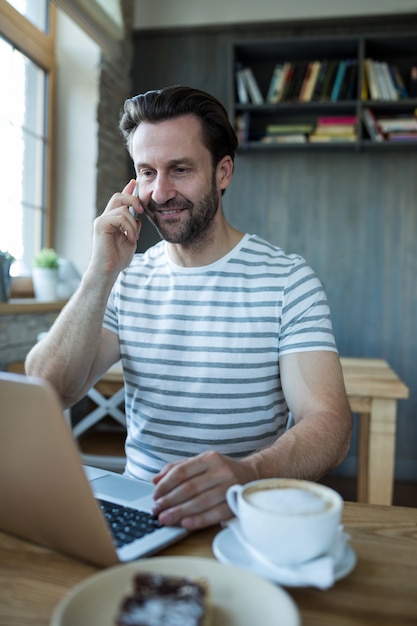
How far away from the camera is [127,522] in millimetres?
788

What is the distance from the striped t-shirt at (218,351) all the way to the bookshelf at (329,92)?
234 cm

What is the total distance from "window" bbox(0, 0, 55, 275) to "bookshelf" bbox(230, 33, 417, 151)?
1.10 metres

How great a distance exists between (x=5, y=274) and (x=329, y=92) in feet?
7.16

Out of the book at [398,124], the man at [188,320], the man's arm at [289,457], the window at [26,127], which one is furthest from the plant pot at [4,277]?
the book at [398,124]

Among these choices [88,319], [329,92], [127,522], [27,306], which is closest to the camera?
[127,522]

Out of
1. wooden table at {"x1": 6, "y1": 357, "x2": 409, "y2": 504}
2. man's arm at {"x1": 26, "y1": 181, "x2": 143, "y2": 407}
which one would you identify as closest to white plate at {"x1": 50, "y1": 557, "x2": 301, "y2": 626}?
man's arm at {"x1": 26, "y1": 181, "x2": 143, "y2": 407}

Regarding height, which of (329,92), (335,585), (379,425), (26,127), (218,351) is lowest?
(379,425)

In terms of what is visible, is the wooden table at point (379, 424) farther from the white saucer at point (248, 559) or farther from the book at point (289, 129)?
the book at point (289, 129)

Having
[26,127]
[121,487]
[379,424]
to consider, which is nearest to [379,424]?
[379,424]

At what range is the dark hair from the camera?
4.72ft

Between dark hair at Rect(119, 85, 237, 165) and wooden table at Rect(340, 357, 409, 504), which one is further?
wooden table at Rect(340, 357, 409, 504)

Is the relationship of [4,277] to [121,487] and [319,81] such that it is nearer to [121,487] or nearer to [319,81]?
[121,487]

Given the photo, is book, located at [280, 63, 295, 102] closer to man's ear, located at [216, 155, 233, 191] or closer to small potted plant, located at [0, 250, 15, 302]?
small potted plant, located at [0, 250, 15, 302]

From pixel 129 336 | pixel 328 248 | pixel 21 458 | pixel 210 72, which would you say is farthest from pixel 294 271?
pixel 210 72
